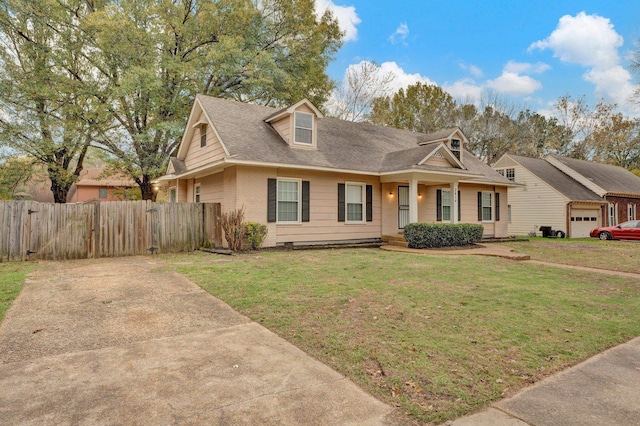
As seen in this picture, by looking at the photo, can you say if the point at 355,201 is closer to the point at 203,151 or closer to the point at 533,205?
the point at 203,151

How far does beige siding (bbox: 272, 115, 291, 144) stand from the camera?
1386 cm

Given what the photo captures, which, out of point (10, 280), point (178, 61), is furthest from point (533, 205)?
point (10, 280)

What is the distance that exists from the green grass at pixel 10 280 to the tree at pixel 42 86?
1318cm

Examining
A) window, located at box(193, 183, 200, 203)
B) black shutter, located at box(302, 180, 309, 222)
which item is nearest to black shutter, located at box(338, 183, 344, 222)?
black shutter, located at box(302, 180, 309, 222)

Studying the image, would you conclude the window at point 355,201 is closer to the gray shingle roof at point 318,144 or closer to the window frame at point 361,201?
the window frame at point 361,201

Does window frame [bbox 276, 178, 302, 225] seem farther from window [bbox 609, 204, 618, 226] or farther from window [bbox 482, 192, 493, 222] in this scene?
window [bbox 609, 204, 618, 226]

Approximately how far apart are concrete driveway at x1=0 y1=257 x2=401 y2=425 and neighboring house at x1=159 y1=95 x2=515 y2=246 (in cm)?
755

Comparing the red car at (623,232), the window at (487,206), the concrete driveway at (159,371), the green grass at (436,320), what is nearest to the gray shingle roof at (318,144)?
the window at (487,206)

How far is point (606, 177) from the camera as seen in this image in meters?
27.1

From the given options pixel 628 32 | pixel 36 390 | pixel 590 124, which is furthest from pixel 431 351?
pixel 590 124

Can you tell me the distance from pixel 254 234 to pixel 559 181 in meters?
22.3

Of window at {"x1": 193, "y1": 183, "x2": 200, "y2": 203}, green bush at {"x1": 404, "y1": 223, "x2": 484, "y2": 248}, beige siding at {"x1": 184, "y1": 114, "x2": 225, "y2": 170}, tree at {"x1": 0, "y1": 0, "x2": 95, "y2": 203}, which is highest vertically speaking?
tree at {"x1": 0, "y1": 0, "x2": 95, "y2": 203}

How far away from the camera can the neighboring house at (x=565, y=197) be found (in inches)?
912

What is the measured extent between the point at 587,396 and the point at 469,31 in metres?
23.9
